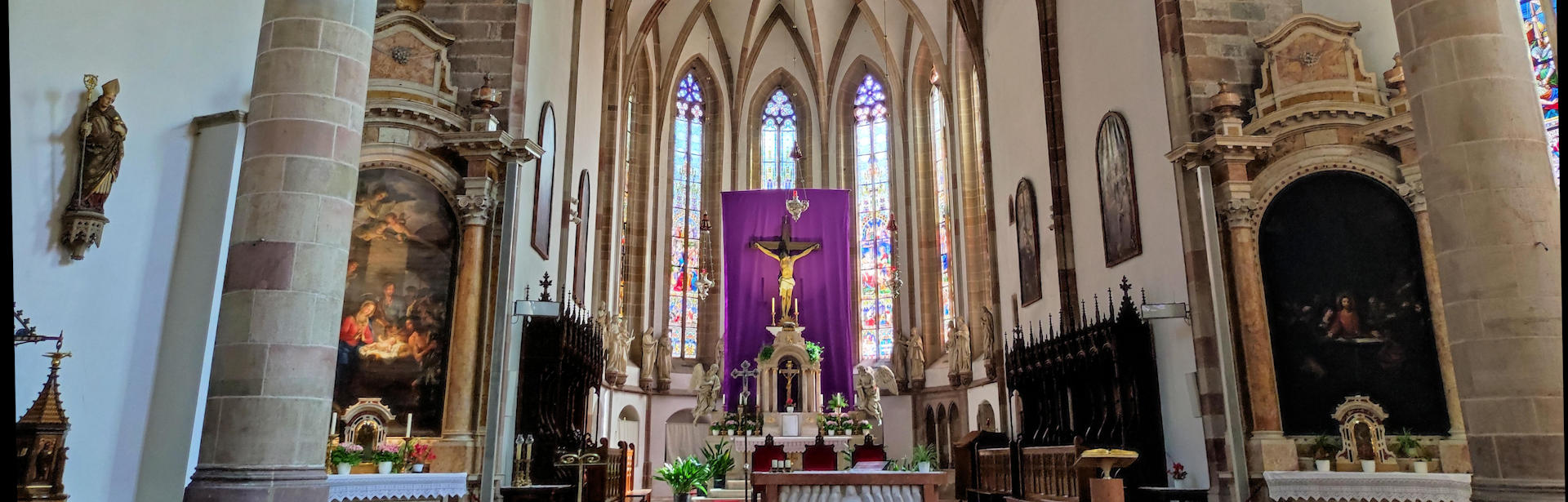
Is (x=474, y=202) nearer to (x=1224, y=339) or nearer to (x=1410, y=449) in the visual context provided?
(x=1224, y=339)

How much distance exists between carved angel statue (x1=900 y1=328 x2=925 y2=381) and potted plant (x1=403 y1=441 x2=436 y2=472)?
41.4 ft

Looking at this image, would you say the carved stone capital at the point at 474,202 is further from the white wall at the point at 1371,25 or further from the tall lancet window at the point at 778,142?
the tall lancet window at the point at 778,142

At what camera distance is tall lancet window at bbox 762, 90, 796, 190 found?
24000 mm

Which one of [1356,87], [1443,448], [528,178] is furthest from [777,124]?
[1443,448]

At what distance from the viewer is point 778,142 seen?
79.9 ft

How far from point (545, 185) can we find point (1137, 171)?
7.55m

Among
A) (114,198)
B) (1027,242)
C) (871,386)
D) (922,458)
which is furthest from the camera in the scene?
(871,386)

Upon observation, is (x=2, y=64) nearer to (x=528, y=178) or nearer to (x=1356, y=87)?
(x=528, y=178)

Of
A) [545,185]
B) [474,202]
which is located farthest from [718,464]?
[474,202]

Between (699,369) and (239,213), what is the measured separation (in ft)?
49.7

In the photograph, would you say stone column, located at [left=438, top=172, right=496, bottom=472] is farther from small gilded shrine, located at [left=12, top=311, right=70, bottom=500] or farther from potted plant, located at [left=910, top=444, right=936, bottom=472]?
potted plant, located at [left=910, top=444, right=936, bottom=472]

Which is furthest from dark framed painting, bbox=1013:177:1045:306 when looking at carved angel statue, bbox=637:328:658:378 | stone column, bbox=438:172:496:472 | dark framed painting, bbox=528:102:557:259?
stone column, bbox=438:172:496:472

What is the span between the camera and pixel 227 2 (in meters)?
8.27

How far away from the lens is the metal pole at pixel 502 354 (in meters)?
10.3
